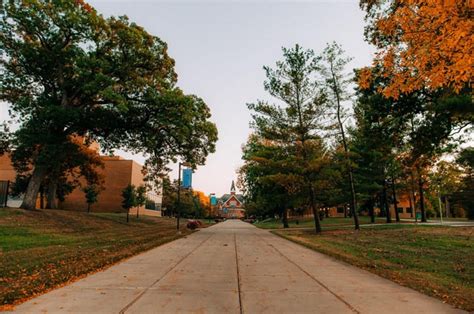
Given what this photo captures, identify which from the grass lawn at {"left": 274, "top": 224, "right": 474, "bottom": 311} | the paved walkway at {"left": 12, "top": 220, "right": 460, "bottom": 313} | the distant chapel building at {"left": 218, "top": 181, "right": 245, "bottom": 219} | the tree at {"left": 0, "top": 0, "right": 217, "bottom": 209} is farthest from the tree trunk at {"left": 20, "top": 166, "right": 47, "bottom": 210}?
the distant chapel building at {"left": 218, "top": 181, "right": 245, "bottom": 219}

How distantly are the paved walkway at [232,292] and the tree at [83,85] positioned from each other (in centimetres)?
1581

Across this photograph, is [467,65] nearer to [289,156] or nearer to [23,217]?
[289,156]

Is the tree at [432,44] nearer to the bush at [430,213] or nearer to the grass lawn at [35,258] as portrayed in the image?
the grass lawn at [35,258]

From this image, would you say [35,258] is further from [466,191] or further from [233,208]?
[233,208]

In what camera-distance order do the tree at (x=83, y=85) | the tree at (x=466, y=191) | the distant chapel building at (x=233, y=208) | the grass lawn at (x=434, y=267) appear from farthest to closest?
the distant chapel building at (x=233, y=208) → the tree at (x=466, y=191) → the tree at (x=83, y=85) → the grass lawn at (x=434, y=267)

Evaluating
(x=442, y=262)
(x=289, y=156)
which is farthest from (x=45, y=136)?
(x=442, y=262)

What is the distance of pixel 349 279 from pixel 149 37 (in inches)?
901

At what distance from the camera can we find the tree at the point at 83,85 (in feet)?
70.8

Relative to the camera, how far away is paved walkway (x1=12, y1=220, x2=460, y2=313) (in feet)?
15.4

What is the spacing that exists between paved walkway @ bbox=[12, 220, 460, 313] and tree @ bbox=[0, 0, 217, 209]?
15.8 meters

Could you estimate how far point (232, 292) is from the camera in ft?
18.7

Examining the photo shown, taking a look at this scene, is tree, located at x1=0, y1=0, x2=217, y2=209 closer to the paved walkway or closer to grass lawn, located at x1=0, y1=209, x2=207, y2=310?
grass lawn, located at x1=0, y1=209, x2=207, y2=310

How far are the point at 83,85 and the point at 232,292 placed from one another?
2086 centimetres

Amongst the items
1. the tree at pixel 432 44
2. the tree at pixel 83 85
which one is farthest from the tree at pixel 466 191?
the tree at pixel 432 44
